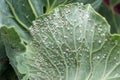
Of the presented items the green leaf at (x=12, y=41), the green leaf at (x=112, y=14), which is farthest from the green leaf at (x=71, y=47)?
the green leaf at (x=112, y=14)

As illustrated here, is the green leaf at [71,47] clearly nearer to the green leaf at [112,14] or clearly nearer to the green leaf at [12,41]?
the green leaf at [12,41]

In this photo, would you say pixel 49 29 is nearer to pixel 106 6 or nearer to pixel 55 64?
pixel 55 64

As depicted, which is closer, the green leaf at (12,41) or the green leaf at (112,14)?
the green leaf at (12,41)

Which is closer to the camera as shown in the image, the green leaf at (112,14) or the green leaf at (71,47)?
the green leaf at (71,47)

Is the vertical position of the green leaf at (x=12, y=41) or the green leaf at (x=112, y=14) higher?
the green leaf at (x=12, y=41)

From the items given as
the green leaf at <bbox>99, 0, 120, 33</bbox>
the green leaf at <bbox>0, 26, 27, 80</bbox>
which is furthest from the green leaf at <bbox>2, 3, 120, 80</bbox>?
the green leaf at <bbox>99, 0, 120, 33</bbox>

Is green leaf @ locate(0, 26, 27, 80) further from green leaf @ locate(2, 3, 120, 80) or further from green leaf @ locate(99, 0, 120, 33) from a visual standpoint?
green leaf @ locate(99, 0, 120, 33)

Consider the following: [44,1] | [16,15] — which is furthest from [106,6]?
[16,15]

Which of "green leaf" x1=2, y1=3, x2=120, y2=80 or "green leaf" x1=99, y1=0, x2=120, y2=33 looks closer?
"green leaf" x1=2, y1=3, x2=120, y2=80

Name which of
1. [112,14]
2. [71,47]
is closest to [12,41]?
[71,47]
